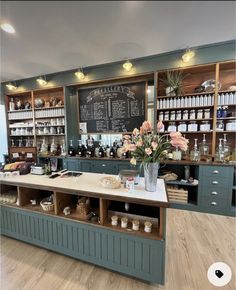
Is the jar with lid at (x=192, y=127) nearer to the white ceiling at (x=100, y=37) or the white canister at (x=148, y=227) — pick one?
the white ceiling at (x=100, y=37)

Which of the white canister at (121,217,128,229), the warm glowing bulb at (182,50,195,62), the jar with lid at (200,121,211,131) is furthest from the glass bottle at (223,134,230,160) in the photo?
the white canister at (121,217,128,229)

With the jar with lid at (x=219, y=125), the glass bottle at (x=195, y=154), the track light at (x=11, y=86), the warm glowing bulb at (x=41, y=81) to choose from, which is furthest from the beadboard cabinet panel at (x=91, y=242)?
the track light at (x=11, y=86)

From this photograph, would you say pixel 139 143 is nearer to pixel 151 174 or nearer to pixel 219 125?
pixel 151 174

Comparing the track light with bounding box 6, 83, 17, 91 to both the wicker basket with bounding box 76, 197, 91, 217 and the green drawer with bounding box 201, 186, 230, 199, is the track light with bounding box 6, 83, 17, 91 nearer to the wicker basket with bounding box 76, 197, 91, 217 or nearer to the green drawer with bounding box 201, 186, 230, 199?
the wicker basket with bounding box 76, 197, 91, 217

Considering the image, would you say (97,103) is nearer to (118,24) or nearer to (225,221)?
(118,24)

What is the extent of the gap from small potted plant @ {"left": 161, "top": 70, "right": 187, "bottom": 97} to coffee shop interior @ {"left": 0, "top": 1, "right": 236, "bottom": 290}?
2 cm

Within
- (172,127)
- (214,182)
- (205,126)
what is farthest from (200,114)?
(214,182)

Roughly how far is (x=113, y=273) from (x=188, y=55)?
9.52ft

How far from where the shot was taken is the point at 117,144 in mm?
3289

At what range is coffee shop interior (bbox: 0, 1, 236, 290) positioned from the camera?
136cm

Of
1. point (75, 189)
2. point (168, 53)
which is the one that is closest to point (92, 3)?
point (75, 189)

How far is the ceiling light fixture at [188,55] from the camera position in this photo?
7.77 ft

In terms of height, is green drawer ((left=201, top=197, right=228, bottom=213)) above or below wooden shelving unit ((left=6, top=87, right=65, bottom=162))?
below

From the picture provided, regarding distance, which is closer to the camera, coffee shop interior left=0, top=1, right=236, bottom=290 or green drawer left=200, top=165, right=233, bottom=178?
coffee shop interior left=0, top=1, right=236, bottom=290
